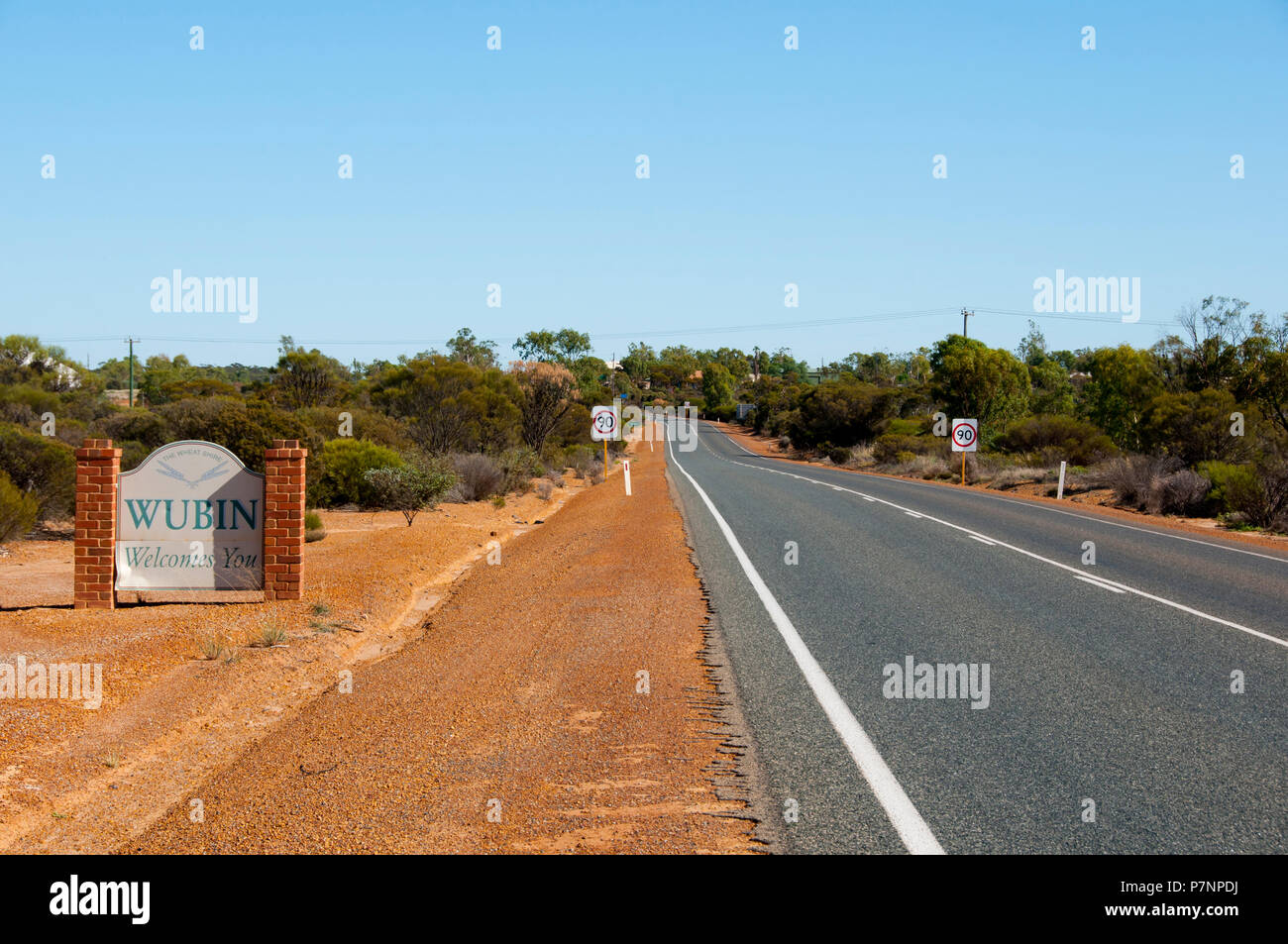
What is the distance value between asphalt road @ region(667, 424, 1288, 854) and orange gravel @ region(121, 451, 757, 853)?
19.4 inches

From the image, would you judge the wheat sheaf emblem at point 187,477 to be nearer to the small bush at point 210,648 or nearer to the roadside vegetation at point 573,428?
the small bush at point 210,648

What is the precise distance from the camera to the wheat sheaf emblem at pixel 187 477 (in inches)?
454

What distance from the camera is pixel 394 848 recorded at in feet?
15.6

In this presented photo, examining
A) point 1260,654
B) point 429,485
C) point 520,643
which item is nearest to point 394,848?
point 520,643

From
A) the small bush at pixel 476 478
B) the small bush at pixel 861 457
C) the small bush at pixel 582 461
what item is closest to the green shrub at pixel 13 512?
the small bush at pixel 476 478

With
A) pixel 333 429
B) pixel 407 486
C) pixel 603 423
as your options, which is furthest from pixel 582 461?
pixel 407 486

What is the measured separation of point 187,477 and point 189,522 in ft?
1.68

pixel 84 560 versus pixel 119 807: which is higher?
pixel 84 560

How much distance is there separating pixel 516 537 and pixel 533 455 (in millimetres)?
18132

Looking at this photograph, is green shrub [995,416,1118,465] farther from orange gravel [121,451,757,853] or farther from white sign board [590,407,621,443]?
orange gravel [121,451,757,853]

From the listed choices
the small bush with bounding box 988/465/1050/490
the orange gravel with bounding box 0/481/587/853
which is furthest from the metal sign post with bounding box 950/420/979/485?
the orange gravel with bounding box 0/481/587/853

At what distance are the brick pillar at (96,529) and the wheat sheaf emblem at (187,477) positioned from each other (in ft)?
1.80

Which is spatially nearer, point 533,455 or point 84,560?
point 84,560
